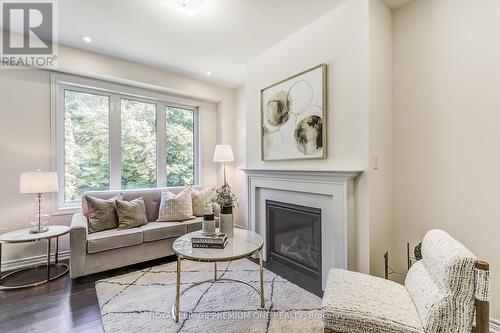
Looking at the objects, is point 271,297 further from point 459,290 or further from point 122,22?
point 122,22

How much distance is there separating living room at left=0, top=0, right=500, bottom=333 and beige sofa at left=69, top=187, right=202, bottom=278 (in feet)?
0.07

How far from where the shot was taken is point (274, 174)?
2.90 m

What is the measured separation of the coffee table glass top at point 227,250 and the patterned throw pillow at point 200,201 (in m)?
1.27

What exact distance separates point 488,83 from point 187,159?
3958 millimetres

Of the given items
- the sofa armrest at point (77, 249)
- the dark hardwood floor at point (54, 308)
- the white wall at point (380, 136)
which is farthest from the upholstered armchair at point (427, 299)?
the sofa armrest at point (77, 249)

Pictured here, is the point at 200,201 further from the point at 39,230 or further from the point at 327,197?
the point at 327,197

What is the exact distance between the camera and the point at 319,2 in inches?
87.8

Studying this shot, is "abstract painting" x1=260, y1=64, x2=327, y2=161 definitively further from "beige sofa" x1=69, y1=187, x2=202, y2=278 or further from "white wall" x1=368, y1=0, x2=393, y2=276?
"beige sofa" x1=69, y1=187, x2=202, y2=278

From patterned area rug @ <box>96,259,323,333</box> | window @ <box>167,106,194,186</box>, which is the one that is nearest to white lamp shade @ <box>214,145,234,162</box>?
window @ <box>167,106,194,186</box>

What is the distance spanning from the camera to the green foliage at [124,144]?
3.33m

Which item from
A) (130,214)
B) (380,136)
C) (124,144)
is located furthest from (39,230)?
(380,136)

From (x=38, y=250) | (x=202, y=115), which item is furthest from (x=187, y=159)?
(x=38, y=250)

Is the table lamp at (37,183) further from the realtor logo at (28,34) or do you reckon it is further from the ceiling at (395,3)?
the ceiling at (395,3)

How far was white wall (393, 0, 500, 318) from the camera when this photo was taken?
1756 mm
